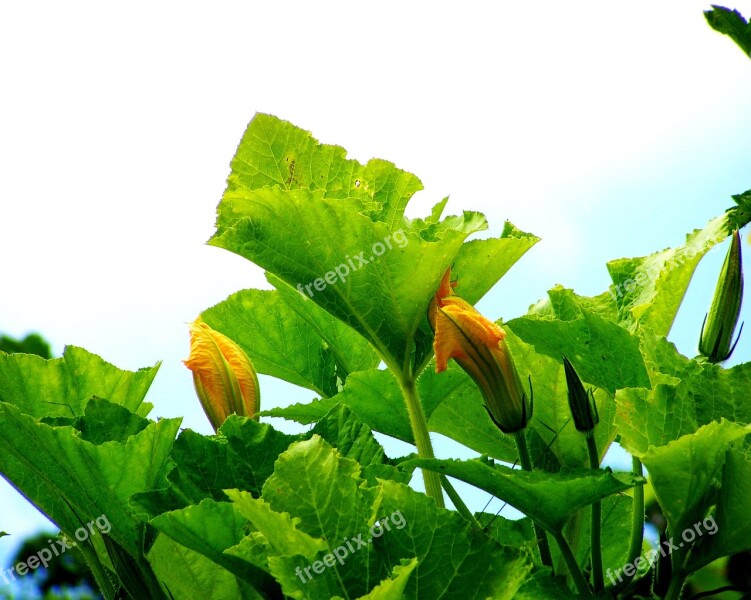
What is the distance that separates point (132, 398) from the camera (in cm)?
132

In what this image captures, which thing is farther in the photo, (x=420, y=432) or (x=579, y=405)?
(x=420, y=432)

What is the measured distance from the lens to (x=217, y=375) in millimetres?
1230

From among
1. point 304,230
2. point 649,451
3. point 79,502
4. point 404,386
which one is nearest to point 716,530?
point 649,451

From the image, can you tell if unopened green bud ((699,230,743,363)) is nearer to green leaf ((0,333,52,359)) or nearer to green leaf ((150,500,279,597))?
green leaf ((150,500,279,597))

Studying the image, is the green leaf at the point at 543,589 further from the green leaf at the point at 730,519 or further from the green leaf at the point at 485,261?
the green leaf at the point at 485,261

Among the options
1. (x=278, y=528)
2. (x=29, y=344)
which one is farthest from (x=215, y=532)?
(x=29, y=344)

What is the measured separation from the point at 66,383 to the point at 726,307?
0.99m

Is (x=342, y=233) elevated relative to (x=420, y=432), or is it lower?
elevated

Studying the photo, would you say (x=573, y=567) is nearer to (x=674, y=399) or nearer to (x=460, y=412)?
(x=674, y=399)

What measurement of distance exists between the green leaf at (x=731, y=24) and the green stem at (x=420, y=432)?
711mm

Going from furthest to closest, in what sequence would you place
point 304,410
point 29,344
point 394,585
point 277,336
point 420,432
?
point 29,344 < point 277,336 < point 304,410 < point 420,432 < point 394,585

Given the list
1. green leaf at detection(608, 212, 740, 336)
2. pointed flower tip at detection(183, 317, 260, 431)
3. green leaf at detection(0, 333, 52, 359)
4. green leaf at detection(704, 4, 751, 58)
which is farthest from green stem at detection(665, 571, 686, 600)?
green leaf at detection(0, 333, 52, 359)

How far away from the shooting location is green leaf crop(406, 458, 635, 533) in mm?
894

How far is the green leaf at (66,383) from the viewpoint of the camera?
1.27 metres
